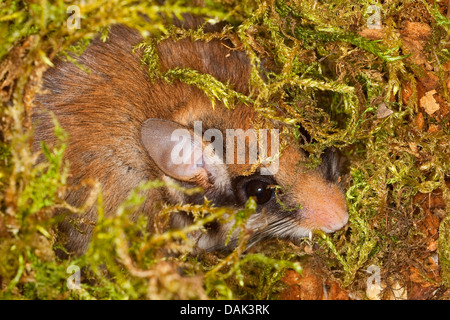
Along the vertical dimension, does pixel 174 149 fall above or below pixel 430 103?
below

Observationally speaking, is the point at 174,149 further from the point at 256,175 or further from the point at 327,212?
the point at 327,212

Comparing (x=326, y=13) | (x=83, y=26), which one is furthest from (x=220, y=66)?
(x=83, y=26)

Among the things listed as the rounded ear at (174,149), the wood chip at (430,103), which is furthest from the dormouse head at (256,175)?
the wood chip at (430,103)

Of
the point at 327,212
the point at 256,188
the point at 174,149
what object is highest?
the point at 174,149

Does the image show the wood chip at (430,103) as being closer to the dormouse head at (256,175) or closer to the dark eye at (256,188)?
the dormouse head at (256,175)

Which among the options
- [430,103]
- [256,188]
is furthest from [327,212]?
[430,103]

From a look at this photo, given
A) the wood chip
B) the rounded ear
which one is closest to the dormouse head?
the rounded ear

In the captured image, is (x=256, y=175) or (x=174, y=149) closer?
(x=174, y=149)
